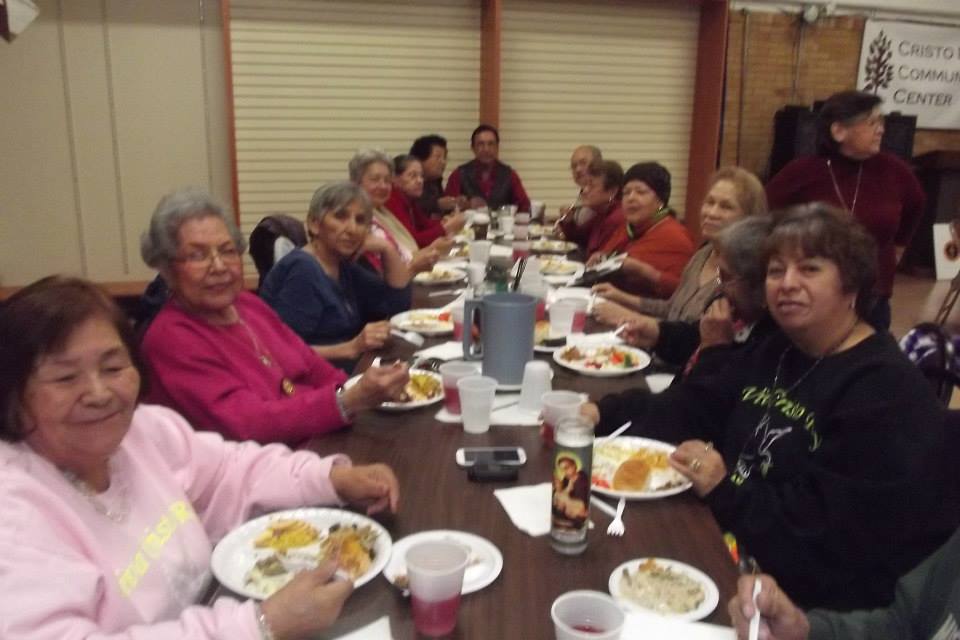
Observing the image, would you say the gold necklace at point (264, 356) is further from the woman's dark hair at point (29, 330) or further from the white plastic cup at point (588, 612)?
the white plastic cup at point (588, 612)

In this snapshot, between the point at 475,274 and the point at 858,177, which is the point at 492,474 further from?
the point at 858,177

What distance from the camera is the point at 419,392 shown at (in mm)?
2008

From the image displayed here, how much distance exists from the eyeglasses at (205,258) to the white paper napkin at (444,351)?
2.19 ft

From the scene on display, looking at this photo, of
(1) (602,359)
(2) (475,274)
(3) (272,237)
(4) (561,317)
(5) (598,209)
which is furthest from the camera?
(5) (598,209)

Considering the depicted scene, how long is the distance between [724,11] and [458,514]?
6.51m

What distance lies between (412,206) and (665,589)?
420 centimetres

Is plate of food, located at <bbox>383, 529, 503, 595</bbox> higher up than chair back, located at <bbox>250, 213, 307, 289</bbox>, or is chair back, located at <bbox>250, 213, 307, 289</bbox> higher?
chair back, located at <bbox>250, 213, 307, 289</bbox>

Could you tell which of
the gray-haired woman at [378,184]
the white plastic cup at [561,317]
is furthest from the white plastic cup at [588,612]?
the gray-haired woman at [378,184]

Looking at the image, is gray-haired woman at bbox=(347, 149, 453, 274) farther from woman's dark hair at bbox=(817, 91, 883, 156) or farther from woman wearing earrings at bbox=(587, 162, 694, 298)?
woman's dark hair at bbox=(817, 91, 883, 156)

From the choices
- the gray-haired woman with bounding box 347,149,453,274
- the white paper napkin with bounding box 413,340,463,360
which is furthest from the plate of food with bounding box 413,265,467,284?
the white paper napkin with bounding box 413,340,463,360

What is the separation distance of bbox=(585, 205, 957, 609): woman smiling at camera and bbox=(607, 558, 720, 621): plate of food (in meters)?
0.30

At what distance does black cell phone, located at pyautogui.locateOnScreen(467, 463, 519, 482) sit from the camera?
155 centimetres

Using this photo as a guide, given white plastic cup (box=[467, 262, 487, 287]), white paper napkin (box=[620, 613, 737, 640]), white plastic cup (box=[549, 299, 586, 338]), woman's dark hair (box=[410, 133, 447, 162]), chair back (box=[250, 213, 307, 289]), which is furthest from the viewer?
woman's dark hair (box=[410, 133, 447, 162])

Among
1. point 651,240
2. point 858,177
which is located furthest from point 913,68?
point 651,240
